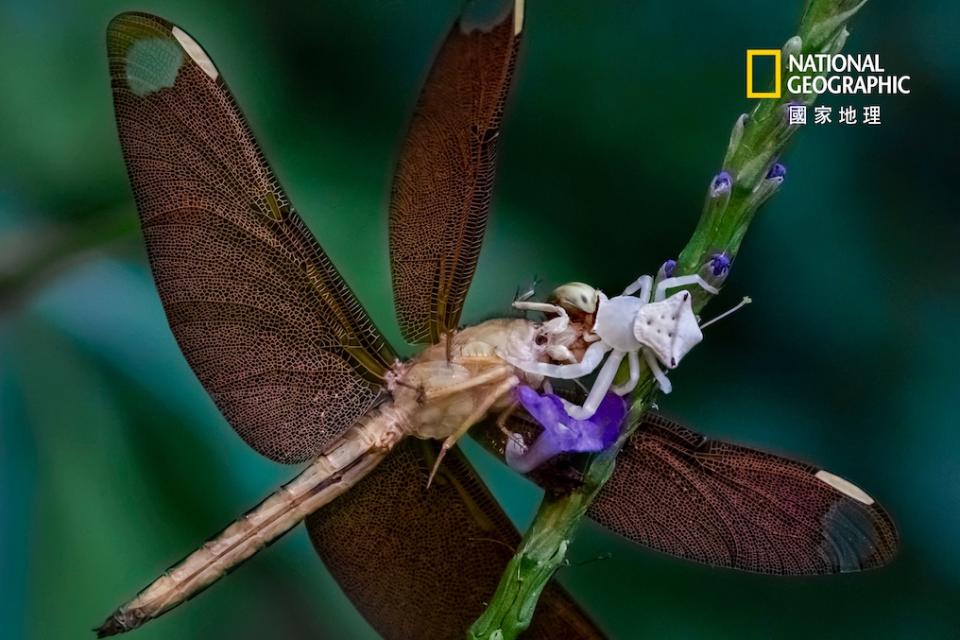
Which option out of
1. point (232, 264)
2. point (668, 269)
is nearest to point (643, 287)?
point (668, 269)

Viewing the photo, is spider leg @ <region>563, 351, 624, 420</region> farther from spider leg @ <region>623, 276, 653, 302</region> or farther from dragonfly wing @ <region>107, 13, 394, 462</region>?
dragonfly wing @ <region>107, 13, 394, 462</region>

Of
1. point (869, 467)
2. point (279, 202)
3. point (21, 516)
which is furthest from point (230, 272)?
point (869, 467)

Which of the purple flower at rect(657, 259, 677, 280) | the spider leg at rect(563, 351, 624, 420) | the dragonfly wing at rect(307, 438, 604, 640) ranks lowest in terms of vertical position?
the dragonfly wing at rect(307, 438, 604, 640)

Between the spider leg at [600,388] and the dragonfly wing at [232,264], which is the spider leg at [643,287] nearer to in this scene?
the spider leg at [600,388]

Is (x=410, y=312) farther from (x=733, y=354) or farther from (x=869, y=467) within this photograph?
(x=869, y=467)

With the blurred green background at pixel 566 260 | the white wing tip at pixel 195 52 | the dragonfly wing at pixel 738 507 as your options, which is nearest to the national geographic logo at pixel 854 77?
the blurred green background at pixel 566 260

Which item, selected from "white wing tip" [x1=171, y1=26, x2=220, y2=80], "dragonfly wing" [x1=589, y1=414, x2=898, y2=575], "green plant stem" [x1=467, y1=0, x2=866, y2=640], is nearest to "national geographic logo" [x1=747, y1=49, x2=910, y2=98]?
"green plant stem" [x1=467, y1=0, x2=866, y2=640]

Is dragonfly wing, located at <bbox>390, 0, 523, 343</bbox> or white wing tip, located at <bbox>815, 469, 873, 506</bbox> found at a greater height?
dragonfly wing, located at <bbox>390, 0, 523, 343</bbox>
